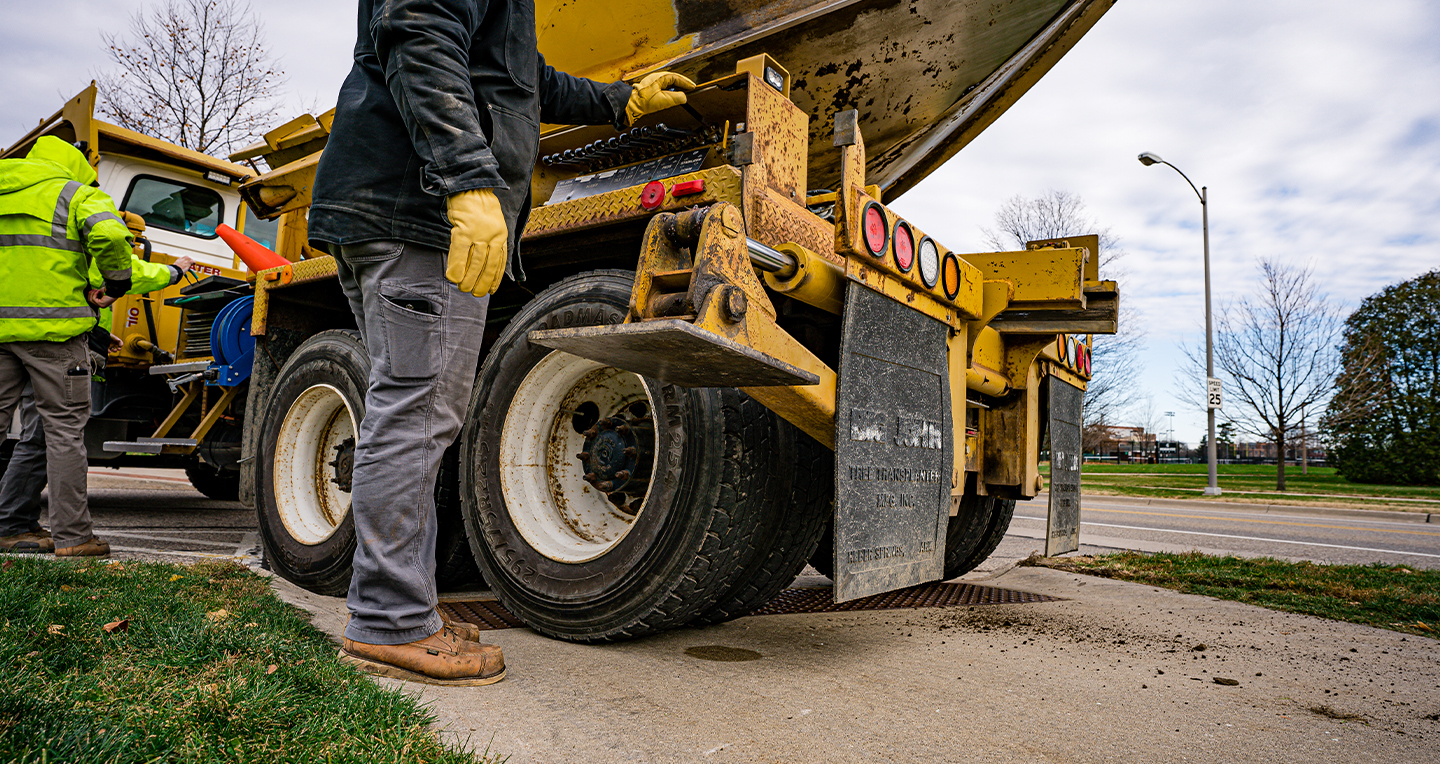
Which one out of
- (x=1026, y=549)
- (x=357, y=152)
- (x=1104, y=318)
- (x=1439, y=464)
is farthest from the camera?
(x=1439, y=464)

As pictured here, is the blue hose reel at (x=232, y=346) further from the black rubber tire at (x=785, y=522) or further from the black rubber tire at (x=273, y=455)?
the black rubber tire at (x=785, y=522)

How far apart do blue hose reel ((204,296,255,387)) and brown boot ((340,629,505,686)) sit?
299cm

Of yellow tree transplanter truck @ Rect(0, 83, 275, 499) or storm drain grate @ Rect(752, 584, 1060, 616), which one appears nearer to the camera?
storm drain grate @ Rect(752, 584, 1060, 616)

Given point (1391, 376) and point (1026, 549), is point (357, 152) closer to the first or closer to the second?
point (1026, 549)

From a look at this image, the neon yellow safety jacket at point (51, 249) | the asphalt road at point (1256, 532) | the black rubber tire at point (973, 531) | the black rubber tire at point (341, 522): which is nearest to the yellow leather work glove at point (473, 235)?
the black rubber tire at point (341, 522)

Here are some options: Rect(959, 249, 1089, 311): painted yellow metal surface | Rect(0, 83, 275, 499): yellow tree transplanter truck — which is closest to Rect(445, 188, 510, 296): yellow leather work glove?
Rect(959, 249, 1089, 311): painted yellow metal surface

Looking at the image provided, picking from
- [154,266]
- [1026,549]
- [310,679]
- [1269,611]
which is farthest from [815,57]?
[1026,549]

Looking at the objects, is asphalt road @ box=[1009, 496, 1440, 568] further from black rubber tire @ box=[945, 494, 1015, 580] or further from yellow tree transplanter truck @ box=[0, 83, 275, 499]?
yellow tree transplanter truck @ box=[0, 83, 275, 499]

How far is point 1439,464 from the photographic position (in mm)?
18344

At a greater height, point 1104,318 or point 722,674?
point 1104,318

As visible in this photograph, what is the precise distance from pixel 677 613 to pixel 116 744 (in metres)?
1.35

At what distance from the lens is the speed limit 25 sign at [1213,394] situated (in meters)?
15.4

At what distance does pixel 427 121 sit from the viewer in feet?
6.19

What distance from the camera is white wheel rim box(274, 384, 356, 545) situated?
11.8 feet
